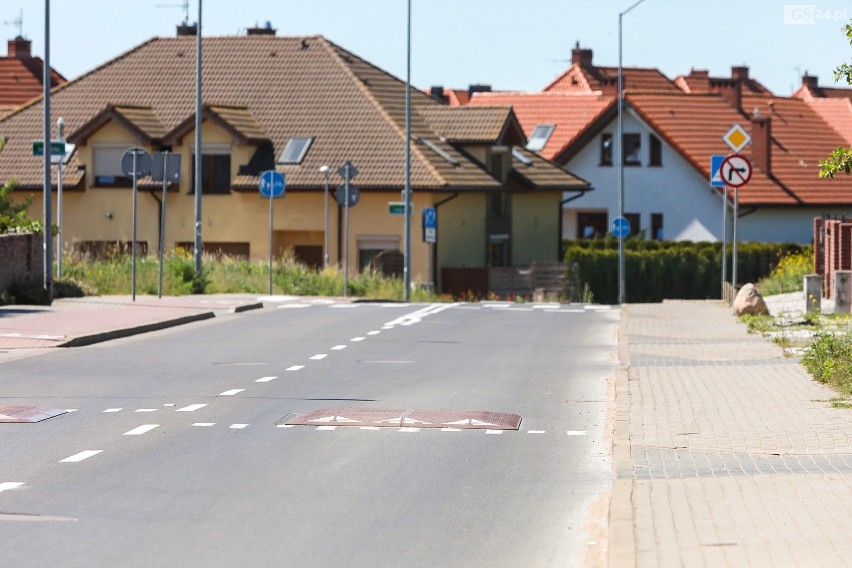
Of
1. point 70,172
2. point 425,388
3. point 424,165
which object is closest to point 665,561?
A: point 425,388

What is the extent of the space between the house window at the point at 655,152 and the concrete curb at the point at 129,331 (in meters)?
41.4

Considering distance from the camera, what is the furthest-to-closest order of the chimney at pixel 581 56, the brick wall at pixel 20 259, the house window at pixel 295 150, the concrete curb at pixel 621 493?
the chimney at pixel 581 56, the house window at pixel 295 150, the brick wall at pixel 20 259, the concrete curb at pixel 621 493

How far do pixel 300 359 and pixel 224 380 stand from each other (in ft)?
9.43

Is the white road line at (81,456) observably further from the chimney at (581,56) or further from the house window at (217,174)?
the chimney at (581,56)

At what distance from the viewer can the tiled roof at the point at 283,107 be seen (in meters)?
52.8

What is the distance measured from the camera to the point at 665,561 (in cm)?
738

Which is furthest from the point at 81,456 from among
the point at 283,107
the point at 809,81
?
the point at 809,81

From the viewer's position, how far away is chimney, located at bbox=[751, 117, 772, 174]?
67.5 meters

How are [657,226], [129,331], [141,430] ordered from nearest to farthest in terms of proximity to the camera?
[141,430]
[129,331]
[657,226]

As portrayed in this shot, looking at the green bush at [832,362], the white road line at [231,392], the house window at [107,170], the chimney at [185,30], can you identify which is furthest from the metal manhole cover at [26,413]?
the chimney at [185,30]

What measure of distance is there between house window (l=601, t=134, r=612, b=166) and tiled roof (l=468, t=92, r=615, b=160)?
1.00 metres

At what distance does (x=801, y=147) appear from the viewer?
71.0 meters

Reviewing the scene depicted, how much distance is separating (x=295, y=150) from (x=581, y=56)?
133 feet

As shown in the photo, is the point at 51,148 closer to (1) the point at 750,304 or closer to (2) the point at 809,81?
(1) the point at 750,304
